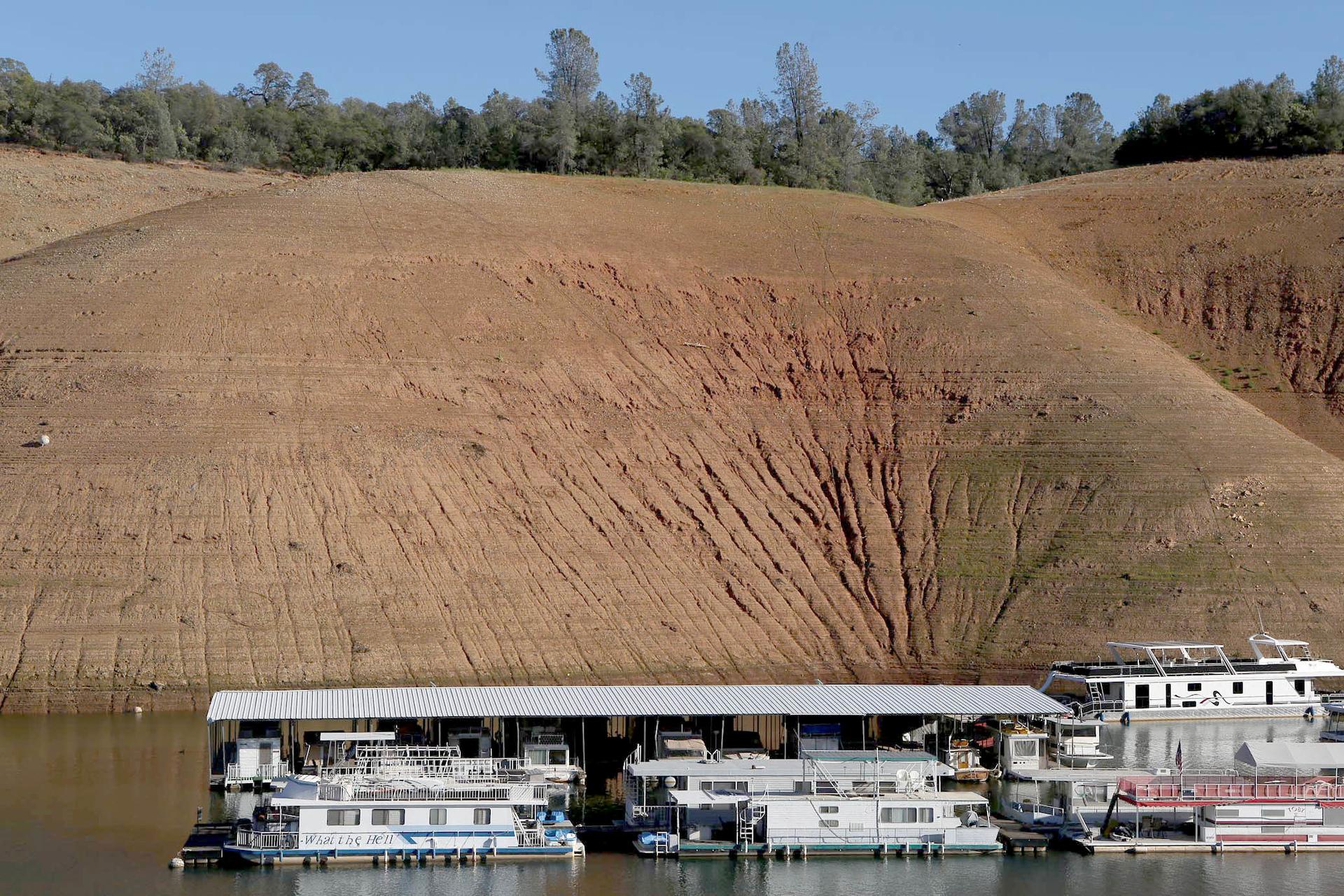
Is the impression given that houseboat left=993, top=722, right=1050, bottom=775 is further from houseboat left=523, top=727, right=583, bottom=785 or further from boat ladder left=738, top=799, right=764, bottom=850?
houseboat left=523, top=727, right=583, bottom=785

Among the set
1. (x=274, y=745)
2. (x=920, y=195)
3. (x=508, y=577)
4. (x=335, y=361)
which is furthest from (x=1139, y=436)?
(x=920, y=195)

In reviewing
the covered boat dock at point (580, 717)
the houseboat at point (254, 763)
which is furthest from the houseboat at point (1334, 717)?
the houseboat at point (254, 763)

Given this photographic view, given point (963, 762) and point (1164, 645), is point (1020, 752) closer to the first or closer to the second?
point (963, 762)

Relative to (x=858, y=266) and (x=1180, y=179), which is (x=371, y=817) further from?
(x=1180, y=179)

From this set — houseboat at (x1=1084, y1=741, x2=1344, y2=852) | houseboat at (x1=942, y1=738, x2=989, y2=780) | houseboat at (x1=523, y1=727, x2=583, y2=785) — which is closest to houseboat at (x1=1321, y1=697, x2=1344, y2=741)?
houseboat at (x1=1084, y1=741, x2=1344, y2=852)

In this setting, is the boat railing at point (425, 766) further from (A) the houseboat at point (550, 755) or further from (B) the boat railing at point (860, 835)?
(B) the boat railing at point (860, 835)

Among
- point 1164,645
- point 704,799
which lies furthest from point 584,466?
point 704,799
